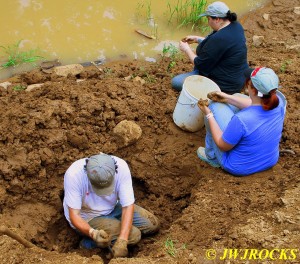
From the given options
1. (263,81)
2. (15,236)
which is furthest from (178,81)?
(15,236)

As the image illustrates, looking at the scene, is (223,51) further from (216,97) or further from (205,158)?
(205,158)

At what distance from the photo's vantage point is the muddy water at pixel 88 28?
6.17 m

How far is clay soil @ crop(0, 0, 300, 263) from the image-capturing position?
3.38 m

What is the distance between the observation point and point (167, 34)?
662cm

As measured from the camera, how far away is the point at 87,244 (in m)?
3.86

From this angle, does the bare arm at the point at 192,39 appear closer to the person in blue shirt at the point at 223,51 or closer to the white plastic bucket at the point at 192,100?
the person in blue shirt at the point at 223,51

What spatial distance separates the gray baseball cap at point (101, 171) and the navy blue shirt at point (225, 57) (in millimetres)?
1772

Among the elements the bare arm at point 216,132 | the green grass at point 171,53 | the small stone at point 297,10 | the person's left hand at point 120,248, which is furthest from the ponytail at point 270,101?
the small stone at point 297,10

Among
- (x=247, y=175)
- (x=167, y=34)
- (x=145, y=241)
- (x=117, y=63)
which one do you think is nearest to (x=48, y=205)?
(x=145, y=241)

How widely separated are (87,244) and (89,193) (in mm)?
527

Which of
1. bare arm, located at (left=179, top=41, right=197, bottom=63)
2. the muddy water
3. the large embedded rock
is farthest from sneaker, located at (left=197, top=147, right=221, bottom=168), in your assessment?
the muddy water

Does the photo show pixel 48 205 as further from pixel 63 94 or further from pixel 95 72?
pixel 95 72

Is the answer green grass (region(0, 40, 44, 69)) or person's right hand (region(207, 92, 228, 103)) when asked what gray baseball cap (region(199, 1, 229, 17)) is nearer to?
person's right hand (region(207, 92, 228, 103))

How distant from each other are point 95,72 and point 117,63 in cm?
57
